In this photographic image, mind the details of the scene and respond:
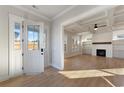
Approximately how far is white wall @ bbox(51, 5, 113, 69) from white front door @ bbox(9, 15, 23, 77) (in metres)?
1.88

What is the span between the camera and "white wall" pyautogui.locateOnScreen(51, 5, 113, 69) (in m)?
3.88

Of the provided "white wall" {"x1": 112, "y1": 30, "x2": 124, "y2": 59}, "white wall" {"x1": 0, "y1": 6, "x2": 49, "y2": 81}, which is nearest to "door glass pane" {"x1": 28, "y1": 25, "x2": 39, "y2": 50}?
"white wall" {"x1": 0, "y1": 6, "x2": 49, "y2": 81}

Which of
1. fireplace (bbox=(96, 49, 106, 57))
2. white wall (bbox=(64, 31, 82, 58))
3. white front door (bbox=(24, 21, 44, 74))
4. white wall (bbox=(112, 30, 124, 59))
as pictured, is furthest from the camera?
fireplace (bbox=(96, 49, 106, 57))

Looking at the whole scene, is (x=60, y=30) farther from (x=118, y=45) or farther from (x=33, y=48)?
(x=118, y=45)

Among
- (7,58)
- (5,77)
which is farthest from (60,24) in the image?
(5,77)

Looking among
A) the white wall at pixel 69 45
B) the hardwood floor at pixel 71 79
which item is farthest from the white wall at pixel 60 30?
the white wall at pixel 69 45

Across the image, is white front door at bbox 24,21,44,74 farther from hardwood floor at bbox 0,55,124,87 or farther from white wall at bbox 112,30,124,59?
white wall at bbox 112,30,124,59

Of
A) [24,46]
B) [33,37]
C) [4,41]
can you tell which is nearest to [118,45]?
[33,37]

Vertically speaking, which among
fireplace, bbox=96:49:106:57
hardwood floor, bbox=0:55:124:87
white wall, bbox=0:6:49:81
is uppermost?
white wall, bbox=0:6:49:81

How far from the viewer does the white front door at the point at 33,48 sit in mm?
4582

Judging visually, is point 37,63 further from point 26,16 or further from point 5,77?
point 26,16

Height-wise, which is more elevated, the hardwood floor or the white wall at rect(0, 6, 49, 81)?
the white wall at rect(0, 6, 49, 81)

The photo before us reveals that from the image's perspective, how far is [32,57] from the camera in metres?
4.68

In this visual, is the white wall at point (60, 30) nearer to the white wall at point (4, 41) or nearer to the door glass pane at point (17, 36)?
the door glass pane at point (17, 36)
